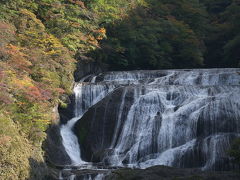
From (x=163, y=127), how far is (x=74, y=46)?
28.8 ft

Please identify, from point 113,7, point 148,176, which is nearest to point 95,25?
point 113,7

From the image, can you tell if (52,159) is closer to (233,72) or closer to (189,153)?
(189,153)

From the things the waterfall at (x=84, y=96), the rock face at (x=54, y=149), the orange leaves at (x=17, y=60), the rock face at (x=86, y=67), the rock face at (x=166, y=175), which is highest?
the rock face at (x=86, y=67)

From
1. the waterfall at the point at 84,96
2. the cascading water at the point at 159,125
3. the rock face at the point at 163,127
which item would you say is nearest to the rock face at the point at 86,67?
the waterfall at the point at 84,96

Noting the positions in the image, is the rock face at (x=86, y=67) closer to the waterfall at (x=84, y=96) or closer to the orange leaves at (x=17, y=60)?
the waterfall at (x=84, y=96)

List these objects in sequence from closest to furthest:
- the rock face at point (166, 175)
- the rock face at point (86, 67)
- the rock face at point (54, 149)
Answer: the rock face at point (166, 175) → the rock face at point (54, 149) → the rock face at point (86, 67)

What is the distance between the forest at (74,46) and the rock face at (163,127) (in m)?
2.44

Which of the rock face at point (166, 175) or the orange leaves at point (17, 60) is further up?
the orange leaves at point (17, 60)

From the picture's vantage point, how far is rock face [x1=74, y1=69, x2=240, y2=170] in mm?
17719

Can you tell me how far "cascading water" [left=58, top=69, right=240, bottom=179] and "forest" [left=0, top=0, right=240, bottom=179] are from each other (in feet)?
7.01

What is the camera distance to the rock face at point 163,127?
698 inches

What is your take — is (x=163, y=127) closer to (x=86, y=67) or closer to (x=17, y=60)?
Result: (x=17, y=60)

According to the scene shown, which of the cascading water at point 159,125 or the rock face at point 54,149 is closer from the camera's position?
the cascading water at point 159,125

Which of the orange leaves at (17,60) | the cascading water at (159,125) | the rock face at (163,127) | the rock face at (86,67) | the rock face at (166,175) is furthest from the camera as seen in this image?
the rock face at (86,67)
